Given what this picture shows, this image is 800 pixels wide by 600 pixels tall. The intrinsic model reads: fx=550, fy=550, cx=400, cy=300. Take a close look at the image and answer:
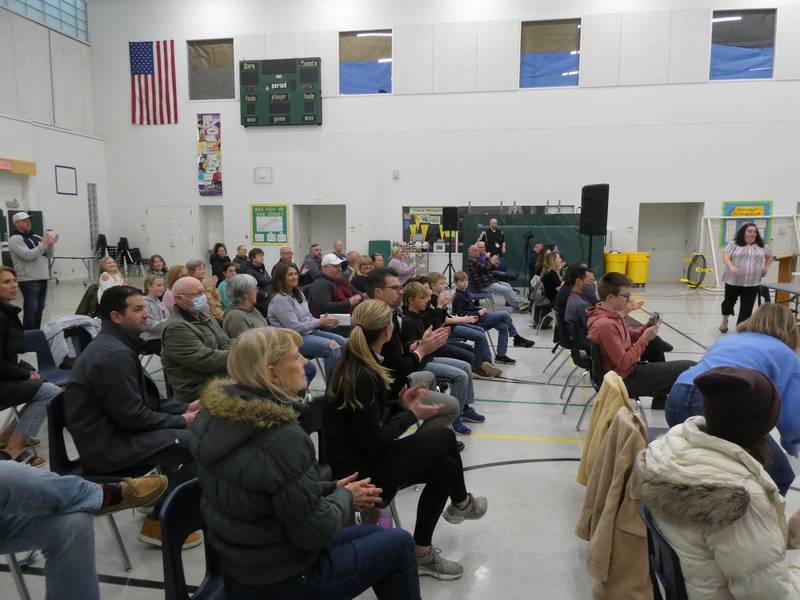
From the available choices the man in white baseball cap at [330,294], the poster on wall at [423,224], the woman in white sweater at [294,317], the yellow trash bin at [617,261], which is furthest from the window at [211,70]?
the woman in white sweater at [294,317]

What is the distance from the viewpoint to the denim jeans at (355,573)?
66.9 inches

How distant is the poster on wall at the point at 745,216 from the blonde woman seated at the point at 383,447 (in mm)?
14729

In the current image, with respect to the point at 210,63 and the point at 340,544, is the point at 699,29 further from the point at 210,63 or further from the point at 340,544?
the point at 340,544

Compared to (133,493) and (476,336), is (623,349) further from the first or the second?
(133,493)

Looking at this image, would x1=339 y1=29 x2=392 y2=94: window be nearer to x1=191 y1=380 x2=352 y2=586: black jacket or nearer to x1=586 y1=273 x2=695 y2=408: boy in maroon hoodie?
x1=586 y1=273 x2=695 y2=408: boy in maroon hoodie

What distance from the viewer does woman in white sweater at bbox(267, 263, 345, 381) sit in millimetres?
4949

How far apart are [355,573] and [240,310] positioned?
9.16ft

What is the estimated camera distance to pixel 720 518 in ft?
4.95

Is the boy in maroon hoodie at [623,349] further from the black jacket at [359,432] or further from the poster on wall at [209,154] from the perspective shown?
the poster on wall at [209,154]

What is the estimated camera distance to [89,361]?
2.44 metres

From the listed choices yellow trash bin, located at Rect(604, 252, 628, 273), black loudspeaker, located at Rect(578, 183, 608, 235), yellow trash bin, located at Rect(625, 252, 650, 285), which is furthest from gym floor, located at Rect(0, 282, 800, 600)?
yellow trash bin, located at Rect(625, 252, 650, 285)

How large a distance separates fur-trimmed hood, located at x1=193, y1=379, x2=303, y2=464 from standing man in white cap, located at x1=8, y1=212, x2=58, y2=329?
273 inches

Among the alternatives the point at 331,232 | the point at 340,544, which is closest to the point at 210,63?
the point at 331,232

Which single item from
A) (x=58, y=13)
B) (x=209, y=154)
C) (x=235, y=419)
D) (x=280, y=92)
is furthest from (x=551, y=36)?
(x=235, y=419)
